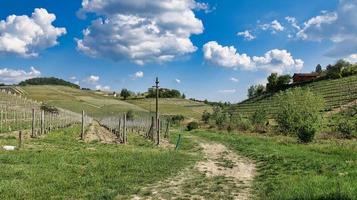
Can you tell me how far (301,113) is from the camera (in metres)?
49.6

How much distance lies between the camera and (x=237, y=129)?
84625 mm

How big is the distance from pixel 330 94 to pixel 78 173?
344ft

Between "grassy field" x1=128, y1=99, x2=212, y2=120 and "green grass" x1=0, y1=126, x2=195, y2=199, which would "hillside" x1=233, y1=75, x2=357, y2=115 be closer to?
"grassy field" x1=128, y1=99, x2=212, y2=120

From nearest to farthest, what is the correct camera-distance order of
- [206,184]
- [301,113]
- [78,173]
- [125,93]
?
[206,184] → [78,173] → [301,113] → [125,93]

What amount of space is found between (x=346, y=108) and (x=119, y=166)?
80782 mm

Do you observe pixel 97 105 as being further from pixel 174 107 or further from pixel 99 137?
pixel 99 137

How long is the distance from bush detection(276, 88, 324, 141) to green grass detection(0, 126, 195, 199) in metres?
23.6

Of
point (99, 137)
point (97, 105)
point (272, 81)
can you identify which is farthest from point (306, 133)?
point (272, 81)

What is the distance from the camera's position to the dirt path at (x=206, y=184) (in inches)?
556

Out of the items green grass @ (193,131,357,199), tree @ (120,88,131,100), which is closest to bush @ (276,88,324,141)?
green grass @ (193,131,357,199)

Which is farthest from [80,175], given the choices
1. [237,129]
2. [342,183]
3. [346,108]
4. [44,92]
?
[44,92]

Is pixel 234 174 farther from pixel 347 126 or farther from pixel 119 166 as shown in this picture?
pixel 347 126

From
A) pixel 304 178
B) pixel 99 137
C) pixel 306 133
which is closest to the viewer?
pixel 304 178

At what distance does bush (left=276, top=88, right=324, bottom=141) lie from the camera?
1748 inches
